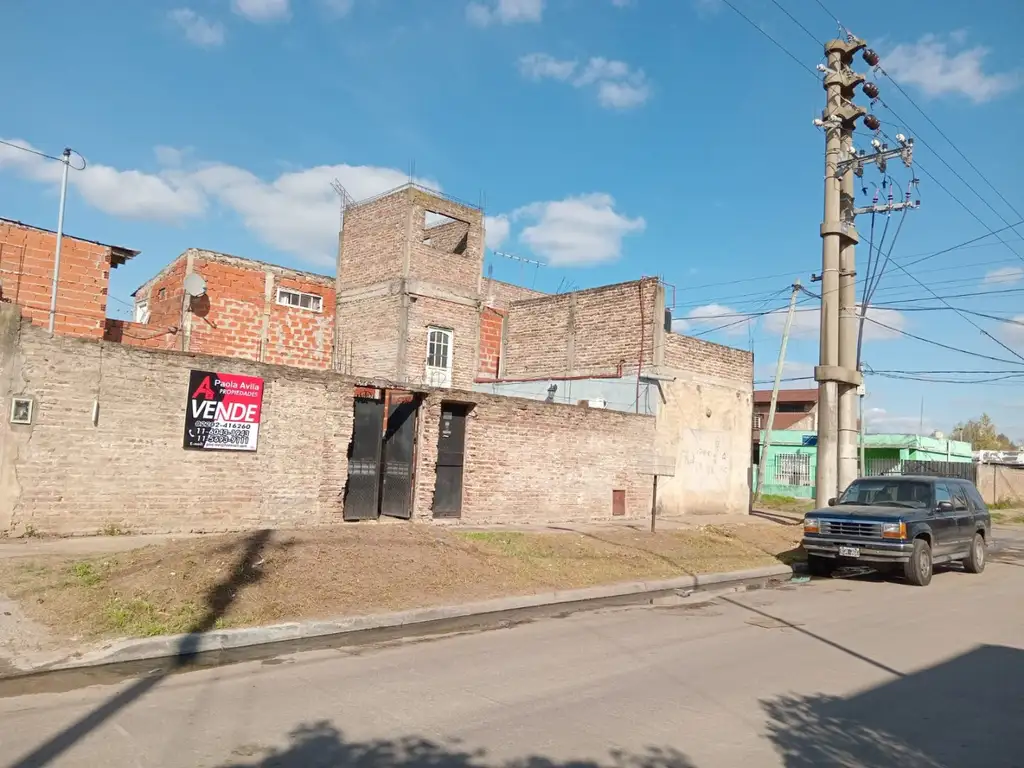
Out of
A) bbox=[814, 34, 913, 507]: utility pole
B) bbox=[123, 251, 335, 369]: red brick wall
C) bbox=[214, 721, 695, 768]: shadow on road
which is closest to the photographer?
bbox=[214, 721, 695, 768]: shadow on road

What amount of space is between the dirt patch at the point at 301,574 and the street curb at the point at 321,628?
23 cm

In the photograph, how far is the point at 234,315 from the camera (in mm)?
27016

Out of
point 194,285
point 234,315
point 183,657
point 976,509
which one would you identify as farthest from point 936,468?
point 183,657

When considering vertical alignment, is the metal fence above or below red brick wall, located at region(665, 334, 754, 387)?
below

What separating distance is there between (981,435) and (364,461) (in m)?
103

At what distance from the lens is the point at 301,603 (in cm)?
902

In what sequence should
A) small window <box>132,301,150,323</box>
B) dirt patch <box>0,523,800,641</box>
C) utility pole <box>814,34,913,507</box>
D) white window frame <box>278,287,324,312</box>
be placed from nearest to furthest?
dirt patch <box>0,523,800,641</box> < utility pole <box>814,34,913,507</box> < white window frame <box>278,287,324,312</box> < small window <box>132,301,150,323</box>

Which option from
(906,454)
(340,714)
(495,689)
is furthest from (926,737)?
(906,454)

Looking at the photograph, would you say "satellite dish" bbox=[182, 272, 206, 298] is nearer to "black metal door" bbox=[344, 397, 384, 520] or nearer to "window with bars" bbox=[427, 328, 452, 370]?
Answer: "window with bars" bbox=[427, 328, 452, 370]

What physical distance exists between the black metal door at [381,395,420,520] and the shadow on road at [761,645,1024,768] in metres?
10.8

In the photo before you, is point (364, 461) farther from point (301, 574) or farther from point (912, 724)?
point (912, 724)

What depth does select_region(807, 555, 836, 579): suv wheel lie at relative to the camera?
48.2 ft

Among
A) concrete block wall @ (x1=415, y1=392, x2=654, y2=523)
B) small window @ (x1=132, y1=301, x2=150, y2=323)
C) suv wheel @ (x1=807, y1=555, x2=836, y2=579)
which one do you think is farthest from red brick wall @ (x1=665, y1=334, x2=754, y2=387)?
small window @ (x1=132, y1=301, x2=150, y2=323)

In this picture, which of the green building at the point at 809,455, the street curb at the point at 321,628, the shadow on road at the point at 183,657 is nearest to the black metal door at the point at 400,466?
the shadow on road at the point at 183,657
